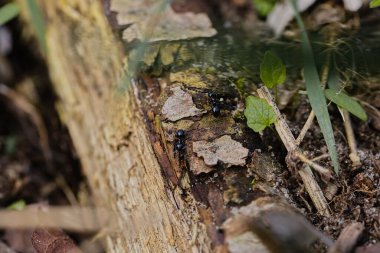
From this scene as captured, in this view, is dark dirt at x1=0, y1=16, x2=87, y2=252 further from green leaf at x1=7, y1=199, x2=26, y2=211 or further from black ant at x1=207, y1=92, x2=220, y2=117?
black ant at x1=207, y1=92, x2=220, y2=117

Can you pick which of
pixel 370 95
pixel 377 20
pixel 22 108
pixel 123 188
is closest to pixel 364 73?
pixel 370 95

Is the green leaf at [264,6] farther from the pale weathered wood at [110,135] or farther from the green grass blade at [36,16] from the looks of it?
the green grass blade at [36,16]

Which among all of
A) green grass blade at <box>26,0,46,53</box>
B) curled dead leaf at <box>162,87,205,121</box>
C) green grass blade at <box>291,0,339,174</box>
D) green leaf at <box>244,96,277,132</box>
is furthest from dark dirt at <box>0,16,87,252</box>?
green grass blade at <box>291,0,339,174</box>

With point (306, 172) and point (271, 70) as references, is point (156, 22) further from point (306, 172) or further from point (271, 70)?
point (306, 172)

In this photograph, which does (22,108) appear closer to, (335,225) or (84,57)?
(84,57)

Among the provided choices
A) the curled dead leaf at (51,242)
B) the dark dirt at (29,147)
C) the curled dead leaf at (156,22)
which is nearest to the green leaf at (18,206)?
the dark dirt at (29,147)
